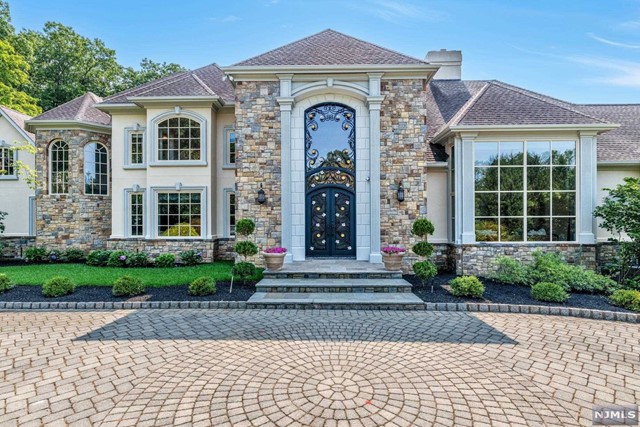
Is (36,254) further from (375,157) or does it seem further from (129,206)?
(375,157)

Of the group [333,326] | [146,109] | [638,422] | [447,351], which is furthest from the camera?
[146,109]

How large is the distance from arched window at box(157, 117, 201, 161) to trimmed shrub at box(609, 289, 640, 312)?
41.1 ft

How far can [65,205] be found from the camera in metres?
12.4

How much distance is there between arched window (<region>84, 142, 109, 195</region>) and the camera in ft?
41.4

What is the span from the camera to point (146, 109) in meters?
11.7

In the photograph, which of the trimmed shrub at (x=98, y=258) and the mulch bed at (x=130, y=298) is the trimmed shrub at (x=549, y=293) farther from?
the trimmed shrub at (x=98, y=258)

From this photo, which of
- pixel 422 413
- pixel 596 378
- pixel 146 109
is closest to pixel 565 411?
pixel 596 378

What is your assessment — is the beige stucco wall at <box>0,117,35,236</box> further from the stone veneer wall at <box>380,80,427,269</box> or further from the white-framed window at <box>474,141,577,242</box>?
the white-framed window at <box>474,141,577,242</box>

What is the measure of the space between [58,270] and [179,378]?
9361 mm

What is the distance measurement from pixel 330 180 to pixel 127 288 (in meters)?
6.02

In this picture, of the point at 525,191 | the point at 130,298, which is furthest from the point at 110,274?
the point at 525,191

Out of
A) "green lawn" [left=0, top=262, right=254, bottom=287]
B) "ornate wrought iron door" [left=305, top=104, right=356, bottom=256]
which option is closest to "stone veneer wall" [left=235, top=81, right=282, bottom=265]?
"ornate wrought iron door" [left=305, top=104, right=356, bottom=256]

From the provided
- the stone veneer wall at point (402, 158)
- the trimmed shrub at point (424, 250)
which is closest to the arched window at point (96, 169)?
the stone veneer wall at point (402, 158)

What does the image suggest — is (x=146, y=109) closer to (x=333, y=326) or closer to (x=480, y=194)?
(x=333, y=326)
